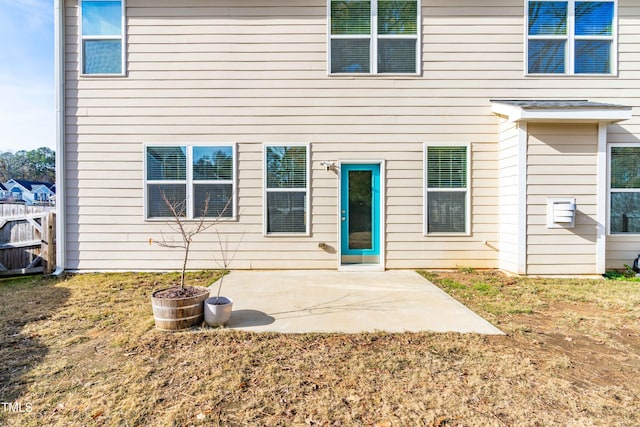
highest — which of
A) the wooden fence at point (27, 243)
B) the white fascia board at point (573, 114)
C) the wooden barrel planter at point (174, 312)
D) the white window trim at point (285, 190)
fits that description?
the white fascia board at point (573, 114)

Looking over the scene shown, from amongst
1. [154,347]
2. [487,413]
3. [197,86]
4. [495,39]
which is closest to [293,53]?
[197,86]

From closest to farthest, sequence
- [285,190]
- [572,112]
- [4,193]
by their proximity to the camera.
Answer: [572,112], [285,190], [4,193]

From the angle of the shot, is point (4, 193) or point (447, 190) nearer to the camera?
point (447, 190)

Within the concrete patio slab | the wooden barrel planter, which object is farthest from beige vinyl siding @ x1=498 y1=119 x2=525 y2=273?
the wooden barrel planter

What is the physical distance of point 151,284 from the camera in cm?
535

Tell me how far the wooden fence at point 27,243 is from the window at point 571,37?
31.6 ft

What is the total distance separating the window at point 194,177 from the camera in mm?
6180

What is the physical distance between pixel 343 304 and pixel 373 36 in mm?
4984

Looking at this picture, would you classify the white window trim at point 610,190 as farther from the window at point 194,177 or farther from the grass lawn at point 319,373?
the window at point 194,177

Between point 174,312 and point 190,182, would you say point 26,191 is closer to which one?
point 190,182

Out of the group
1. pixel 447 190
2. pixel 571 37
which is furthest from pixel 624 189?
pixel 447 190

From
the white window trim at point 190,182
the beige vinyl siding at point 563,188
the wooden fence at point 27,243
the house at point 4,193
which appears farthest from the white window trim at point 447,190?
the house at point 4,193

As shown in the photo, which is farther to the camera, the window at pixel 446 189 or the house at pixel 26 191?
Answer: the house at pixel 26 191

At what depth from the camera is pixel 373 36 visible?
Answer: 6.14 meters
